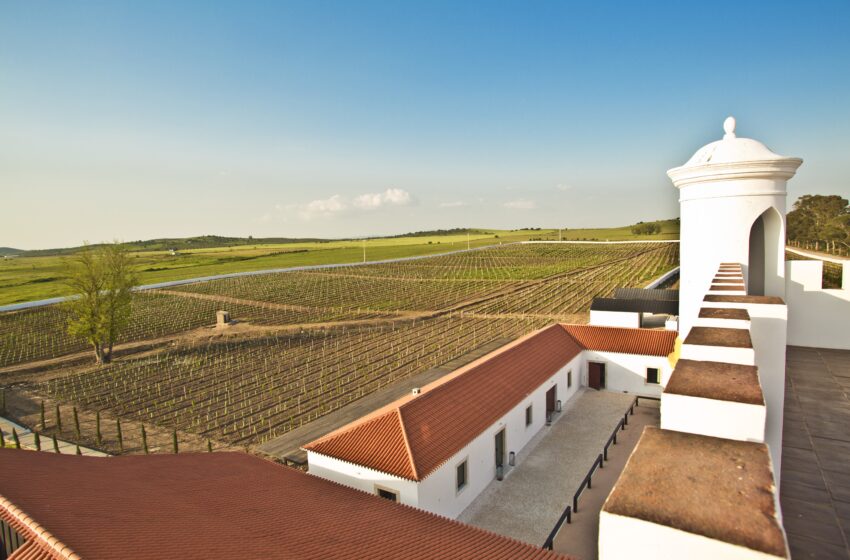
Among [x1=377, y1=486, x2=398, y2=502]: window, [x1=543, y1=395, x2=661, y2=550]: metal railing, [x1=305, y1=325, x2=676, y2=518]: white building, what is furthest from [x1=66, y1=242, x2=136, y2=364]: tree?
[x1=543, y1=395, x2=661, y2=550]: metal railing

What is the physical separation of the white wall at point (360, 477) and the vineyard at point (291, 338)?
743 centimetres

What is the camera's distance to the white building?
13.3 metres

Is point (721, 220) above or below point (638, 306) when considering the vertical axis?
above

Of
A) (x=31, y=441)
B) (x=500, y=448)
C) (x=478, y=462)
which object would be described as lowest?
(x=31, y=441)

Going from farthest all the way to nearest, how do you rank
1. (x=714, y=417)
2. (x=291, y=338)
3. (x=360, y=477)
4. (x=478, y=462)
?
(x=291, y=338) < (x=478, y=462) < (x=360, y=477) < (x=714, y=417)

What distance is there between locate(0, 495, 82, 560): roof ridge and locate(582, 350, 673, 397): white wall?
23.0m

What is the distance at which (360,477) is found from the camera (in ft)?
45.0

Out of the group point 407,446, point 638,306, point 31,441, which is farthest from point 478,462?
point 31,441

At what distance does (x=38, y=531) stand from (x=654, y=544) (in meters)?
7.90

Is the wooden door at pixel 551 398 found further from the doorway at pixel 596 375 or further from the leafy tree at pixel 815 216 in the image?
the leafy tree at pixel 815 216

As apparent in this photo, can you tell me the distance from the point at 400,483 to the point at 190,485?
526cm

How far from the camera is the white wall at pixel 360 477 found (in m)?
12.8

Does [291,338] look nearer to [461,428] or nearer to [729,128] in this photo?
[461,428]

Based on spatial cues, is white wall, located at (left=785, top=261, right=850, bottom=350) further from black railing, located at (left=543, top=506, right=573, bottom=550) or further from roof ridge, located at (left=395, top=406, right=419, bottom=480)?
roof ridge, located at (left=395, top=406, right=419, bottom=480)
